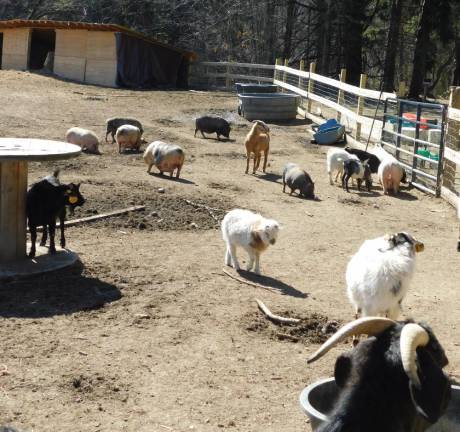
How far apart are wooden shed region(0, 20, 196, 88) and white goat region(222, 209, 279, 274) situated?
21.7 metres

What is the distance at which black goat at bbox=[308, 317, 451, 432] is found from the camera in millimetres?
3180

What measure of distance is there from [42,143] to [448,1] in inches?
927

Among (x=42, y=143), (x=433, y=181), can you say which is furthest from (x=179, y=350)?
(x=433, y=181)

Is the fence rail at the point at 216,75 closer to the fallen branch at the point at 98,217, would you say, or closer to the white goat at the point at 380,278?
the fallen branch at the point at 98,217

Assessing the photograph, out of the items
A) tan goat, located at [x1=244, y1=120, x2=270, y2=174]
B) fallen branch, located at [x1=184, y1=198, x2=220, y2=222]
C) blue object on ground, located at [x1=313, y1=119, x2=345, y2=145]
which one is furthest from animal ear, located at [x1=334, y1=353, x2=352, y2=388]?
blue object on ground, located at [x1=313, y1=119, x2=345, y2=145]

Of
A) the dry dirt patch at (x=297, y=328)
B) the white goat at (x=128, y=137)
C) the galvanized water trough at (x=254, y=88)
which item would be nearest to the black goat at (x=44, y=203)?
the dry dirt patch at (x=297, y=328)

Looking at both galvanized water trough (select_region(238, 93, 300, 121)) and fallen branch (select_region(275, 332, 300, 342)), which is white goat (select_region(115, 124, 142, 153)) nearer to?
galvanized water trough (select_region(238, 93, 300, 121))

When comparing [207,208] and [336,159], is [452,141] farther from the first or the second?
[207,208]

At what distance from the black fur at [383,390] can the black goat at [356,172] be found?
11212mm

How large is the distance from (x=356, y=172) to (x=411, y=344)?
11486 millimetres

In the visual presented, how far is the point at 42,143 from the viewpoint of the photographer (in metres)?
9.28

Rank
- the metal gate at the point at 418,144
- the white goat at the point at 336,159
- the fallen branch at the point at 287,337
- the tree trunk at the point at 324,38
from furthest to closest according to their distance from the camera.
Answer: the tree trunk at the point at 324,38, the white goat at the point at 336,159, the metal gate at the point at 418,144, the fallen branch at the point at 287,337

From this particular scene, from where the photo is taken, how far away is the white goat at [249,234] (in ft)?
28.1

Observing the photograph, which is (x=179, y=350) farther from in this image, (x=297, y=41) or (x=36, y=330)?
(x=297, y=41)
